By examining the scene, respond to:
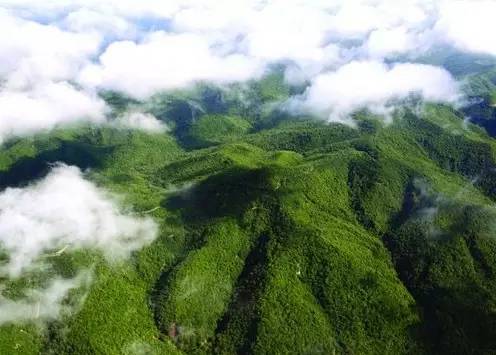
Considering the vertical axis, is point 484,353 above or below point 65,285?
above

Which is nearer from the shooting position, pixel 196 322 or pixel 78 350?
pixel 78 350

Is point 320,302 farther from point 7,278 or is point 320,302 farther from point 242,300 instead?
point 7,278

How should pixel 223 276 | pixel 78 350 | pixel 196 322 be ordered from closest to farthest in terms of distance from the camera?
pixel 78 350 → pixel 196 322 → pixel 223 276

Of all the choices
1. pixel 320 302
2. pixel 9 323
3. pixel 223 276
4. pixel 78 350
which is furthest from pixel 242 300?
pixel 9 323

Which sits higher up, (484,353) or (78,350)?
(484,353)

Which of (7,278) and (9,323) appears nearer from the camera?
(9,323)

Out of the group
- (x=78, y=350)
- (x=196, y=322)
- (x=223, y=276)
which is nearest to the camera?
(x=78, y=350)

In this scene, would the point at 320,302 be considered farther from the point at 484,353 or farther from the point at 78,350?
the point at 78,350

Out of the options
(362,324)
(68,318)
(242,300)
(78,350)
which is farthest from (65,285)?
(362,324)
